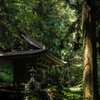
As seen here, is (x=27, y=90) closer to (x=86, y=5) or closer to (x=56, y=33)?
(x=86, y=5)

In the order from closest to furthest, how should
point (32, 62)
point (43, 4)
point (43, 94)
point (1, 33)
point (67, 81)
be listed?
point (43, 94)
point (32, 62)
point (1, 33)
point (43, 4)
point (67, 81)

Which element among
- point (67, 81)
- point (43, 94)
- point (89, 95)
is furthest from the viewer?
point (67, 81)


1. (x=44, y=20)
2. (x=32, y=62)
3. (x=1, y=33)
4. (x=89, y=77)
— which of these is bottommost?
(x=89, y=77)

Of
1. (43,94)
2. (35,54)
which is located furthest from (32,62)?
(43,94)

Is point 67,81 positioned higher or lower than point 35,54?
lower

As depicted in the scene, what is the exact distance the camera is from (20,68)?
11.3 m

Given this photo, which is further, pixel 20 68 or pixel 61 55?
pixel 61 55

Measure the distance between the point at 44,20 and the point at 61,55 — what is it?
5273 millimetres

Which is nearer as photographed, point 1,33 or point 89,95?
point 89,95

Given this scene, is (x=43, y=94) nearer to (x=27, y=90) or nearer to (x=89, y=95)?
(x=27, y=90)

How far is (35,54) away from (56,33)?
33.8 ft

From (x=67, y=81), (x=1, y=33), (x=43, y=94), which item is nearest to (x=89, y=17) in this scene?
(x=43, y=94)

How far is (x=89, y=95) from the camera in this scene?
3.28 meters

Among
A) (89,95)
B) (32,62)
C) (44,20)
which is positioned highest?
(44,20)
